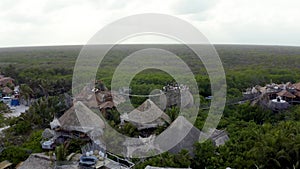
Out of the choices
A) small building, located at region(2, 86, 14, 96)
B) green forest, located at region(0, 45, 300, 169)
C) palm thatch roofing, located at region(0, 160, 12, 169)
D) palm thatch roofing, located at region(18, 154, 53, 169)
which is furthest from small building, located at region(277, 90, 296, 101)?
small building, located at region(2, 86, 14, 96)

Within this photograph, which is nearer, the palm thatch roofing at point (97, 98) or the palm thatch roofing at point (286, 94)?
the palm thatch roofing at point (97, 98)

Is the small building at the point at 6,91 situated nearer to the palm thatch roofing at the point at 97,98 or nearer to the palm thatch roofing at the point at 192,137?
the palm thatch roofing at the point at 97,98

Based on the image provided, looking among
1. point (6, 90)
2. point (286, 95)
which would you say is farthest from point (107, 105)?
point (6, 90)

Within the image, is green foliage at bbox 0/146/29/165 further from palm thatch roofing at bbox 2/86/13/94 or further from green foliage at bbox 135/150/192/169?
palm thatch roofing at bbox 2/86/13/94

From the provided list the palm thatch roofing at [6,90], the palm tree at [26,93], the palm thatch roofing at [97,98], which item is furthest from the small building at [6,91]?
the palm thatch roofing at [97,98]

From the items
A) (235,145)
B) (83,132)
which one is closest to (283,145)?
(235,145)
